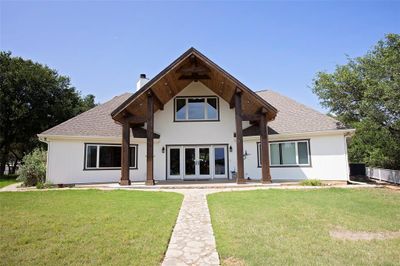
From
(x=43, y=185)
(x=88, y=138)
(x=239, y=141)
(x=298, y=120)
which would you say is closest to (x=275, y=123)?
(x=298, y=120)

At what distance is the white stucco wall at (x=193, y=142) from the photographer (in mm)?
14492

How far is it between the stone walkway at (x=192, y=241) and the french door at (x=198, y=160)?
28.6 ft

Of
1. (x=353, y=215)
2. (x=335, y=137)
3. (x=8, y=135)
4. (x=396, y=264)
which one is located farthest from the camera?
(x=8, y=135)

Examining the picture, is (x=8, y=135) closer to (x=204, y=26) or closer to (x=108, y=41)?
(x=108, y=41)

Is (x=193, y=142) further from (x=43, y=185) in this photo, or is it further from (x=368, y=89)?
(x=368, y=89)

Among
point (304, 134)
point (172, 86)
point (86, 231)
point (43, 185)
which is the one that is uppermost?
point (172, 86)

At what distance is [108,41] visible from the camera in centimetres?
1311

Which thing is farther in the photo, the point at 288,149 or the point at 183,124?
the point at 183,124

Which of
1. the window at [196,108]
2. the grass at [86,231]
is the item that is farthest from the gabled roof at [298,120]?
the grass at [86,231]

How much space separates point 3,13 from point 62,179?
27.5ft

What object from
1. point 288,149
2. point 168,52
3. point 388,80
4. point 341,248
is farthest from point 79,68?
point 388,80

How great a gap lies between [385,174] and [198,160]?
44.5 ft

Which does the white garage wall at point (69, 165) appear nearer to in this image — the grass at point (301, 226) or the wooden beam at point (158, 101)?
the wooden beam at point (158, 101)

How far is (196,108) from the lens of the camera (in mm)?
17172
